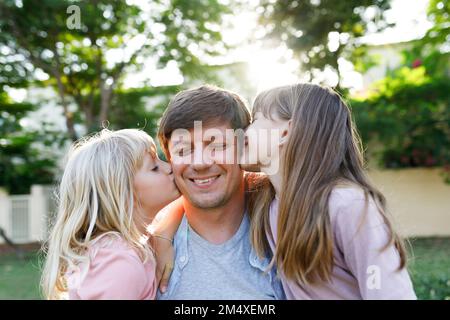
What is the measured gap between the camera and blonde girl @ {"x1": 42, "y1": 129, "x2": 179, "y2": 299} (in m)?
1.94

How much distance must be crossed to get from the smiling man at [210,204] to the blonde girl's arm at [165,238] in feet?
0.09

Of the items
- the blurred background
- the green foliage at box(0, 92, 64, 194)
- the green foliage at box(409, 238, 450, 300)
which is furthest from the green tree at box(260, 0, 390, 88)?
the green foliage at box(0, 92, 64, 194)

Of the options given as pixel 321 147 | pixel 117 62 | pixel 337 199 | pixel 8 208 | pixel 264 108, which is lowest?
pixel 8 208

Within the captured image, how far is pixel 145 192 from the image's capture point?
228cm

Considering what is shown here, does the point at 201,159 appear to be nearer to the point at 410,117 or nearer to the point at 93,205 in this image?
the point at 93,205

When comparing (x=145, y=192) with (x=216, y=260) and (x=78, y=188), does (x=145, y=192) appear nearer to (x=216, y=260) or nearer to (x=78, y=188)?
(x=78, y=188)

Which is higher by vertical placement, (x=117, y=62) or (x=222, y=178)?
(x=117, y=62)

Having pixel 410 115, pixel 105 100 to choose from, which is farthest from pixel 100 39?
pixel 410 115

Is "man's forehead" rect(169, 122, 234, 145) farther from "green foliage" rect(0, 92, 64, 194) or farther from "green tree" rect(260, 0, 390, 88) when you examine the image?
"green foliage" rect(0, 92, 64, 194)
